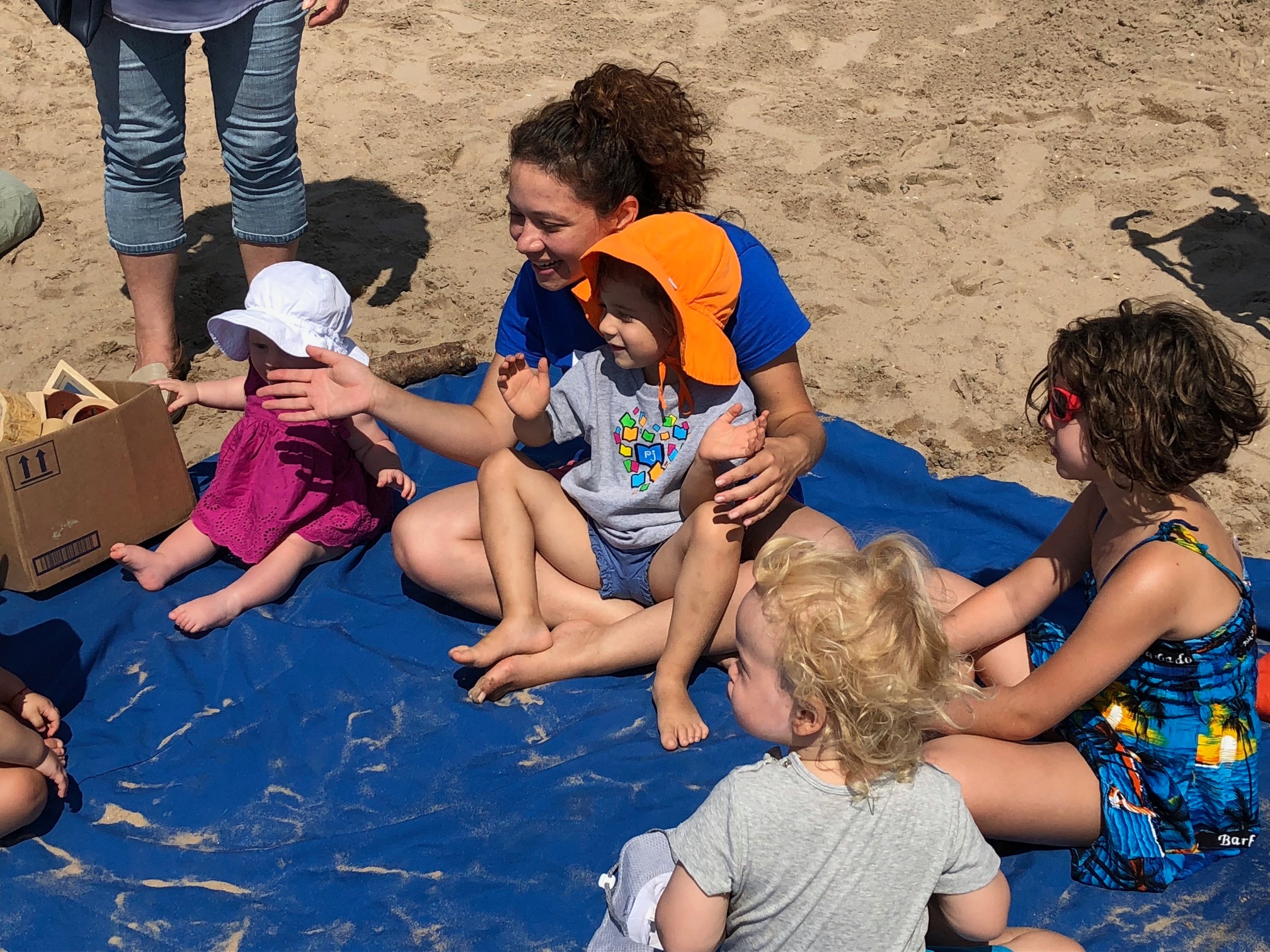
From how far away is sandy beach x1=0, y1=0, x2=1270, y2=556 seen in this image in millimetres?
4477

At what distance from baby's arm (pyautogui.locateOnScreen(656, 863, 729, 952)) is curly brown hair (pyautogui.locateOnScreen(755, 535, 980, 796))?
0.29 metres

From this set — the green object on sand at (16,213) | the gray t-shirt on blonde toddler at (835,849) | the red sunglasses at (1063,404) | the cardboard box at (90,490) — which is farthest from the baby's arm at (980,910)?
the green object on sand at (16,213)

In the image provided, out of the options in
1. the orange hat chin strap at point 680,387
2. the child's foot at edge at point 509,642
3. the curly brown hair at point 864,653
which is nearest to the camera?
the curly brown hair at point 864,653

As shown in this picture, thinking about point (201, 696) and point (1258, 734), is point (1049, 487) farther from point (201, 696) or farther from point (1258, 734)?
point (201, 696)

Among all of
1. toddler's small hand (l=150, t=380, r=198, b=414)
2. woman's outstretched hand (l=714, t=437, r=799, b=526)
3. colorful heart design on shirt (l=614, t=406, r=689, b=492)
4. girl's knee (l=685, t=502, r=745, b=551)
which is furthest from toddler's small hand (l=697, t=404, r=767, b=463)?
toddler's small hand (l=150, t=380, r=198, b=414)

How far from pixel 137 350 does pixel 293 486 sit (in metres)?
1.48

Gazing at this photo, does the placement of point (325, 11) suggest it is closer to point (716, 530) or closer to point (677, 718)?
point (716, 530)

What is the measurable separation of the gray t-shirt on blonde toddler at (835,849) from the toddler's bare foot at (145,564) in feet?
6.56

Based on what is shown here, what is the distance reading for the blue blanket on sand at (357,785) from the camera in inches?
96.0

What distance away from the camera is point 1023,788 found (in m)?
2.39

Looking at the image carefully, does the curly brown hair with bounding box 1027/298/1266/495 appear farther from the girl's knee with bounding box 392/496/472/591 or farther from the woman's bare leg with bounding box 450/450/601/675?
the girl's knee with bounding box 392/496/472/591

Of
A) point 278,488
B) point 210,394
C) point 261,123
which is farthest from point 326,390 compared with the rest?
point 261,123

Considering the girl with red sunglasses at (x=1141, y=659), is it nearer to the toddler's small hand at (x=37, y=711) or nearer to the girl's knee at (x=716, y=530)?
the girl's knee at (x=716, y=530)

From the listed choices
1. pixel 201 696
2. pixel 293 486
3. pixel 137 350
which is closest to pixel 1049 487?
pixel 293 486
